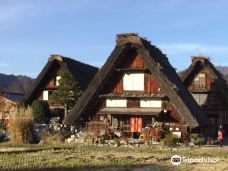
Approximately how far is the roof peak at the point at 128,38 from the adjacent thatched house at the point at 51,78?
824 cm

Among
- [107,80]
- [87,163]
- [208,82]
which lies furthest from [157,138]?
[208,82]

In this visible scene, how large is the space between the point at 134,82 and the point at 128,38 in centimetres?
281

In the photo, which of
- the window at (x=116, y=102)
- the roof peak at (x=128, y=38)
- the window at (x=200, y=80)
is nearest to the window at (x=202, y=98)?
the window at (x=200, y=80)

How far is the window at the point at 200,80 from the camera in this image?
125ft

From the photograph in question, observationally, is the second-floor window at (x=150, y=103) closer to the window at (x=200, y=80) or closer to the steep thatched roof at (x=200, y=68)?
the steep thatched roof at (x=200, y=68)

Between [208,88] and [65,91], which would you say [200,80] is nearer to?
[208,88]

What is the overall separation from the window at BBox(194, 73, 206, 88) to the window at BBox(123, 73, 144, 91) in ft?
38.9

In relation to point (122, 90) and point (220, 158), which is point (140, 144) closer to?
point (122, 90)

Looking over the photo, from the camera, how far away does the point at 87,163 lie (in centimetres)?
1515

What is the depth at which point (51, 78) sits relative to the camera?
37.5 m

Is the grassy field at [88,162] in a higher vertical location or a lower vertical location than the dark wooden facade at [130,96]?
lower

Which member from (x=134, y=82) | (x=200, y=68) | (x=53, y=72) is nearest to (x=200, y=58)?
(x=200, y=68)

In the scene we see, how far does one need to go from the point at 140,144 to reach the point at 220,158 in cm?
721

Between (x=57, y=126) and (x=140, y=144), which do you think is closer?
(x=140, y=144)
